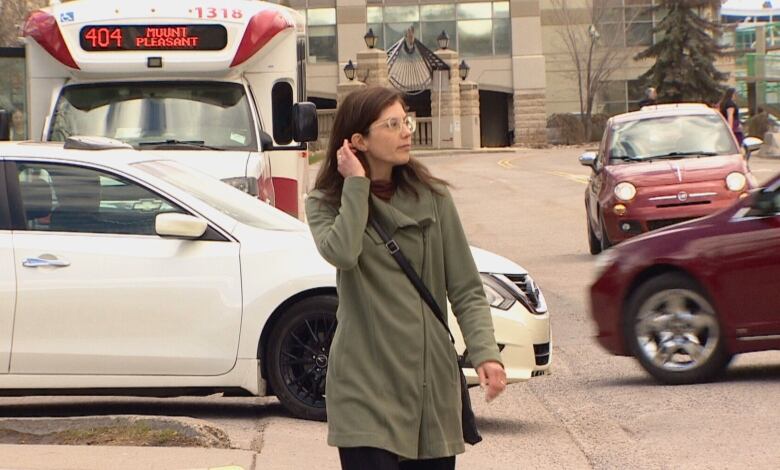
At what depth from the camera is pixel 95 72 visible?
14.2m

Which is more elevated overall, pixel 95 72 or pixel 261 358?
pixel 95 72

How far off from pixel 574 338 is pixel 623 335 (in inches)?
96.8

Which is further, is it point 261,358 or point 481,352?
point 261,358

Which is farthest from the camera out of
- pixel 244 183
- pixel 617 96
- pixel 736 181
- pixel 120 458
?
pixel 617 96

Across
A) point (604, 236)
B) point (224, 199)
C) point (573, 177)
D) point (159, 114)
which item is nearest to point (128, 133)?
point (159, 114)

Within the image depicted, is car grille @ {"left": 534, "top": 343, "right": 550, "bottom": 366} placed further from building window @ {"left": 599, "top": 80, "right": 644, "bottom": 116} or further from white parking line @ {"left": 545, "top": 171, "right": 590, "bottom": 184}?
building window @ {"left": 599, "top": 80, "right": 644, "bottom": 116}

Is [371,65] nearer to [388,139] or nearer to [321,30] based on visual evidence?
[321,30]

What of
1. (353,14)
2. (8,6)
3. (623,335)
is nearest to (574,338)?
(623,335)

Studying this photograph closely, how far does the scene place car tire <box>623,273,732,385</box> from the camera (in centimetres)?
970

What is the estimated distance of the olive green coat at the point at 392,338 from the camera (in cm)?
448

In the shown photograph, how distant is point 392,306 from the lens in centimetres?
453

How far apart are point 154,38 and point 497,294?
655 centimetres

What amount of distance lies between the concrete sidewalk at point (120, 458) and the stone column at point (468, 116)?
2343 inches

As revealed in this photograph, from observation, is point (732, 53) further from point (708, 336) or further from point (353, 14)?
point (708, 336)
